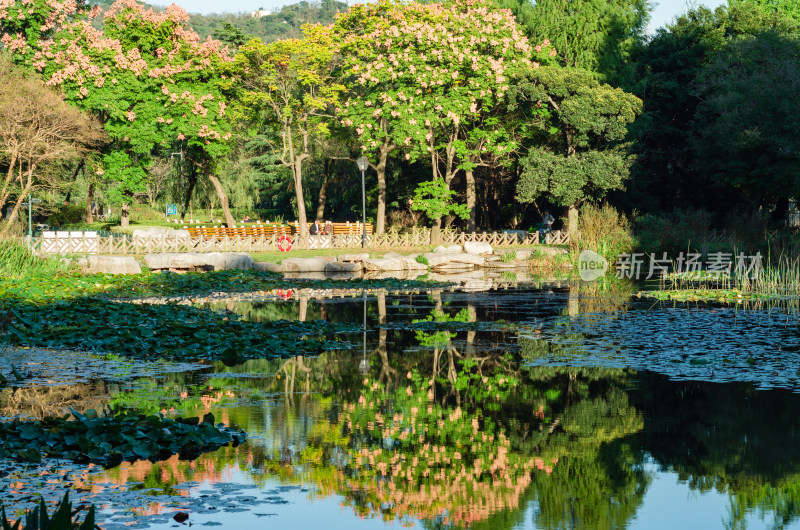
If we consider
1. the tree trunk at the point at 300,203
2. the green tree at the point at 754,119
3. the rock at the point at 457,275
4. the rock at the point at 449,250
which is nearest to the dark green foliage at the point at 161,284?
the rock at the point at 457,275

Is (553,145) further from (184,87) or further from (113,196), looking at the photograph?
(113,196)

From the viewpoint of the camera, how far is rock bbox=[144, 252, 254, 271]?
98.2 ft

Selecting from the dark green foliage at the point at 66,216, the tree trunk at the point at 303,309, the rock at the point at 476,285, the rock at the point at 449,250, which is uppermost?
the dark green foliage at the point at 66,216

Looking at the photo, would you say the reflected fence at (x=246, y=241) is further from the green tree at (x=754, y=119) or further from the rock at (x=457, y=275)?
the green tree at (x=754, y=119)

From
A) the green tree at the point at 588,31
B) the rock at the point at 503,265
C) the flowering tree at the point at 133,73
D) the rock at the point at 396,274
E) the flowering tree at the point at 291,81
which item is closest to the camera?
the rock at the point at 396,274

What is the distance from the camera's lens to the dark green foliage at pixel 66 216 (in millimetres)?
57812

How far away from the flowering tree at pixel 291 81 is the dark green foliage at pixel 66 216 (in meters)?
20.1

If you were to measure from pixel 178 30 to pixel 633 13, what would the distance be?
77.4 ft

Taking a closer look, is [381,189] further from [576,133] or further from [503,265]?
[503,265]

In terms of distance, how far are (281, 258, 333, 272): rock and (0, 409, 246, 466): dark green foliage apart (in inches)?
917

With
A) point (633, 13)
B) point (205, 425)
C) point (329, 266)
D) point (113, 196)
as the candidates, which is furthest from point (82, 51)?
point (205, 425)

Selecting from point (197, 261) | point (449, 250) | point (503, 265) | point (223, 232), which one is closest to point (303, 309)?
point (197, 261)

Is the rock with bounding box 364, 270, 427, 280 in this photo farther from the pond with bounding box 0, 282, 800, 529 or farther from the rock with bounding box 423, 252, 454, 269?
the pond with bounding box 0, 282, 800, 529

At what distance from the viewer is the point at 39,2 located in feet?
134
